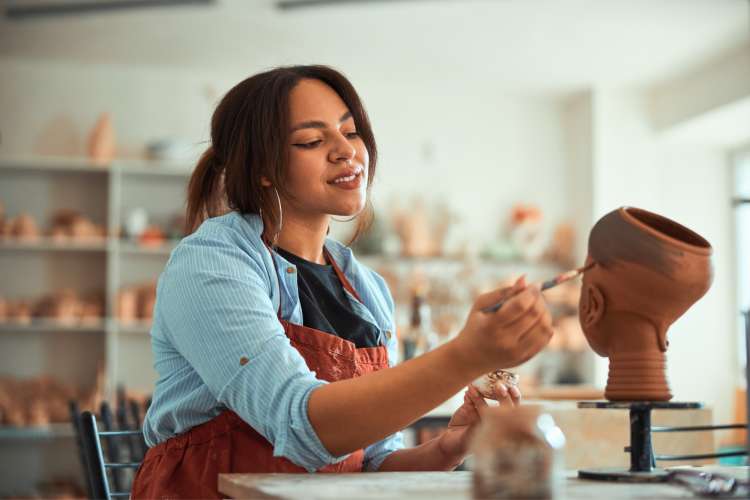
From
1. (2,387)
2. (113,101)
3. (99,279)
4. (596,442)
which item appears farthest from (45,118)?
(596,442)

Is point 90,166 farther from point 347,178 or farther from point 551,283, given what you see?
point 551,283

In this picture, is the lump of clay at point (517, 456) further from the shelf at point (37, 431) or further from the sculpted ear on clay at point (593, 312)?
the shelf at point (37, 431)

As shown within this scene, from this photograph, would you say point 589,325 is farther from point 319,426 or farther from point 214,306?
point 214,306

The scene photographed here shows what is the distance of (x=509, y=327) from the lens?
1.10 m

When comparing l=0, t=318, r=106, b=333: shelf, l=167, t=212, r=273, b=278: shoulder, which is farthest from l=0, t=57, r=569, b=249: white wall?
l=167, t=212, r=273, b=278: shoulder

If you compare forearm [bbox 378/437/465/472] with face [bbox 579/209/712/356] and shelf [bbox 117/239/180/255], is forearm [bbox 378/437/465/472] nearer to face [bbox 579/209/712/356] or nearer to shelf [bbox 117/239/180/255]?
face [bbox 579/209/712/356]

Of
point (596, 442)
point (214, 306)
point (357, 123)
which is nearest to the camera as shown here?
point (214, 306)

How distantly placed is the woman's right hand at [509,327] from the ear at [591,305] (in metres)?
0.18

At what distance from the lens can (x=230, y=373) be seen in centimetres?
130

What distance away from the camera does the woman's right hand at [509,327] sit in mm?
1095

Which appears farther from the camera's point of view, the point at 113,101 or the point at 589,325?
the point at 113,101

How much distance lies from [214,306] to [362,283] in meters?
0.47

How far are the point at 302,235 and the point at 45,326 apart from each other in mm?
4511

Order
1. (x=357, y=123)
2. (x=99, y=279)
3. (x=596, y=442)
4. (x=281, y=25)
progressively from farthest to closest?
(x=99, y=279), (x=281, y=25), (x=596, y=442), (x=357, y=123)
